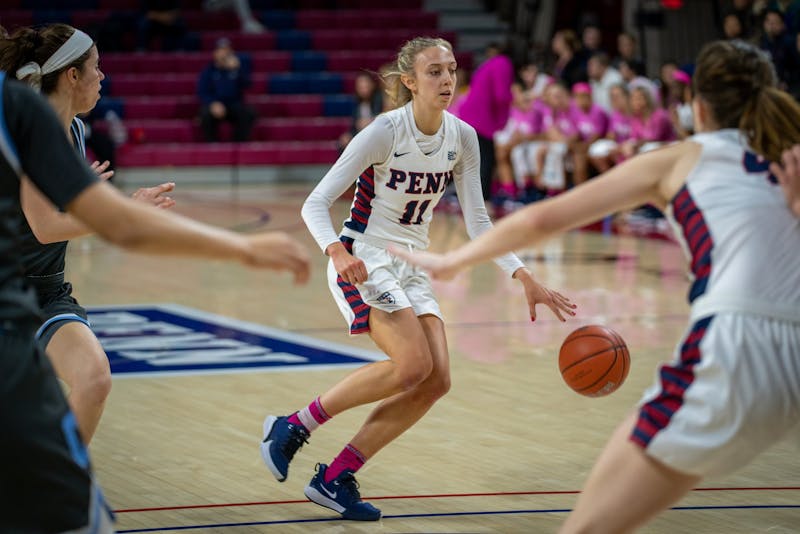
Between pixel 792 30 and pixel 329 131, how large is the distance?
8.80 meters

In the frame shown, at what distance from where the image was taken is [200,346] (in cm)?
750

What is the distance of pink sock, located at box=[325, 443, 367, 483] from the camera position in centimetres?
440

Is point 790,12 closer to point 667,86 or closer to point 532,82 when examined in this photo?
point 667,86

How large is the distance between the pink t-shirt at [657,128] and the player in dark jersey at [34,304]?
37.5ft

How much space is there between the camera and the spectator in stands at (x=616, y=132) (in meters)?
13.9

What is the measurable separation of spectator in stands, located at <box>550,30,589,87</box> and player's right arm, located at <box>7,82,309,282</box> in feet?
44.1

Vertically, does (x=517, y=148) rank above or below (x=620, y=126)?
below

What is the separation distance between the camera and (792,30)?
1273 cm

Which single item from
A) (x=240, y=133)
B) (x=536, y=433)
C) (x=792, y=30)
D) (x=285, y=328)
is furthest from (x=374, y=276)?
(x=240, y=133)

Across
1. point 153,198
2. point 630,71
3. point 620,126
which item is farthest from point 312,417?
point 630,71

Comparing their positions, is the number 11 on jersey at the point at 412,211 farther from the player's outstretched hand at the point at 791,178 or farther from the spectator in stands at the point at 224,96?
the spectator in stands at the point at 224,96

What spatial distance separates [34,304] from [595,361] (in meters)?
2.42

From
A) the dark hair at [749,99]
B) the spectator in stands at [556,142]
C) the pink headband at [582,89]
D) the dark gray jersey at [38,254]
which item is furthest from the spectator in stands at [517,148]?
the dark hair at [749,99]

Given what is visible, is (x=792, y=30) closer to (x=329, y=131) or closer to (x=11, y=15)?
(x=329, y=131)
